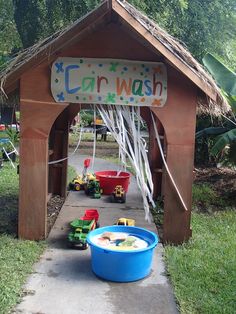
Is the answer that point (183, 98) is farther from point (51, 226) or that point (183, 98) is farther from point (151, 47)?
point (51, 226)

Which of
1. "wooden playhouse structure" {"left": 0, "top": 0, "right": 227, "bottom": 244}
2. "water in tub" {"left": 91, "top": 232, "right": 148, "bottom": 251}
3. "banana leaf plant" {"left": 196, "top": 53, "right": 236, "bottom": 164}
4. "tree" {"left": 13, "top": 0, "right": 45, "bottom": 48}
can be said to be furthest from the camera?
"tree" {"left": 13, "top": 0, "right": 45, "bottom": 48}

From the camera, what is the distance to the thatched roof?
16.7 feet

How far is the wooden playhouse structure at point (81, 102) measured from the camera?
212 inches

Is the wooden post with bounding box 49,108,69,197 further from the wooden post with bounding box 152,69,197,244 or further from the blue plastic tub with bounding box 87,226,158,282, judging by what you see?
the blue plastic tub with bounding box 87,226,158,282

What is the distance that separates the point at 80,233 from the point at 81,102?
177 centimetres

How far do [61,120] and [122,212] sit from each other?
2307 millimetres

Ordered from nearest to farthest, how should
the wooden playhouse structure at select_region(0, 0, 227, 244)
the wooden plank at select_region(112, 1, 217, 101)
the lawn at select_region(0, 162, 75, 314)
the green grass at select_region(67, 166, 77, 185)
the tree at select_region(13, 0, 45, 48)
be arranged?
the lawn at select_region(0, 162, 75, 314) → the wooden plank at select_region(112, 1, 217, 101) → the wooden playhouse structure at select_region(0, 0, 227, 244) → the green grass at select_region(67, 166, 77, 185) → the tree at select_region(13, 0, 45, 48)

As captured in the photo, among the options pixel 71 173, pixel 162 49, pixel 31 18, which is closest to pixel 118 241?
pixel 162 49

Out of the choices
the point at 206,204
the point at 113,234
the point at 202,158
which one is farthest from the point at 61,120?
the point at 202,158

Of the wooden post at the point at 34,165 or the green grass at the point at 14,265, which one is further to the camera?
the wooden post at the point at 34,165

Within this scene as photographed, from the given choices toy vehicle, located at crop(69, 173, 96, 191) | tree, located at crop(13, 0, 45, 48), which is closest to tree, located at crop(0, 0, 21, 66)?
tree, located at crop(13, 0, 45, 48)

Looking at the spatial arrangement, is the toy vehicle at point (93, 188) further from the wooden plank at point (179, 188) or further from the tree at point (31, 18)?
the tree at point (31, 18)

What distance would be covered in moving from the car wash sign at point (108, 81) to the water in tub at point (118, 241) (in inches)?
70.0

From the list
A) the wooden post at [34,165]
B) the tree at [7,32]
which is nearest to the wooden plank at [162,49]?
the wooden post at [34,165]
